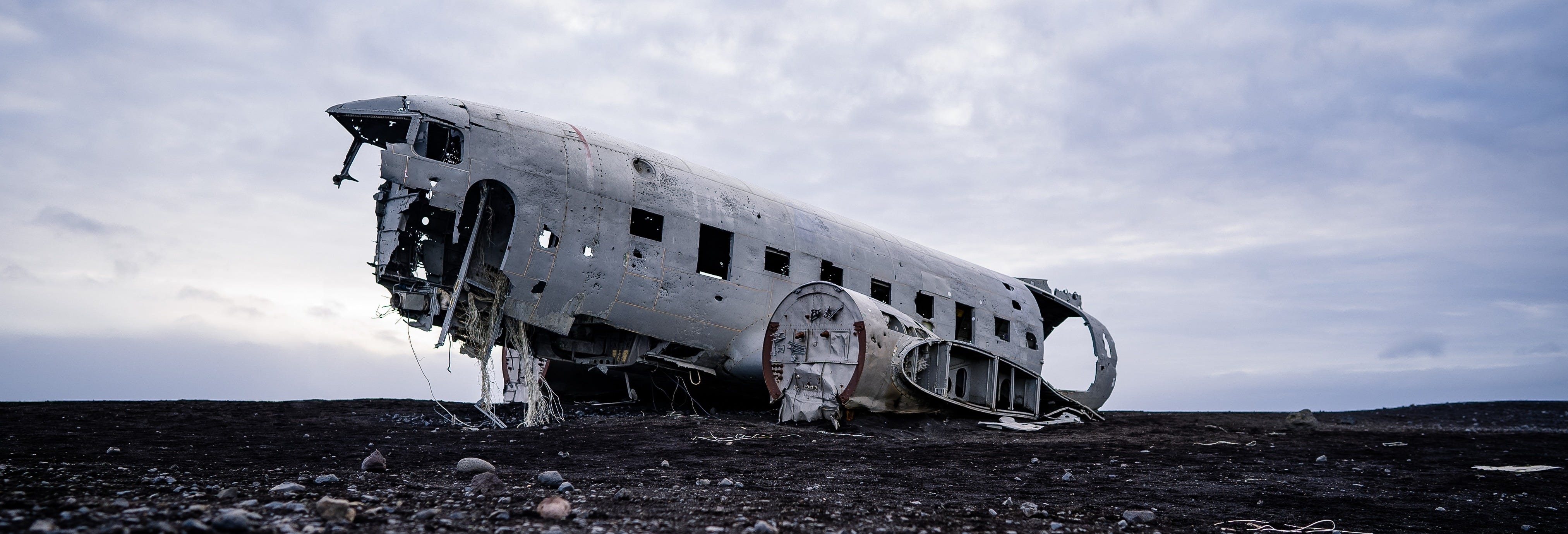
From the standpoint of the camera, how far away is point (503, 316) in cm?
1349

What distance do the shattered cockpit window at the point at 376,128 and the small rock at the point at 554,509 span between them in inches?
355

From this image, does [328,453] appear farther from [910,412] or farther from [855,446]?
[910,412]

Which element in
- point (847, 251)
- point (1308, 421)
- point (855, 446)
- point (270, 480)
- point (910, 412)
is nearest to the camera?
point (270, 480)

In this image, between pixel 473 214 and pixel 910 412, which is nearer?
pixel 473 214

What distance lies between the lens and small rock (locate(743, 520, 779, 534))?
4.82 m

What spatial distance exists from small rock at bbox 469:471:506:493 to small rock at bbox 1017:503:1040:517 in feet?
12.5

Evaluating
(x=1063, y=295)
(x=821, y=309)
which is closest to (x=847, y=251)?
(x=821, y=309)

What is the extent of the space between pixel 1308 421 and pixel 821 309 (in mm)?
13672

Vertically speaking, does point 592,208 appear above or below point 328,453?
above

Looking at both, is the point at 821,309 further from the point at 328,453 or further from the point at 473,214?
the point at 328,453

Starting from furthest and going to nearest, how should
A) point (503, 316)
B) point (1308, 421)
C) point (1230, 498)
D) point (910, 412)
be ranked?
point (1308, 421)
point (910, 412)
point (503, 316)
point (1230, 498)

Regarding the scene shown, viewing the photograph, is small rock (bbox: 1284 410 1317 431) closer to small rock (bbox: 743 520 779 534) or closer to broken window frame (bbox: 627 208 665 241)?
Result: broken window frame (bbox: 627 208 665 241)

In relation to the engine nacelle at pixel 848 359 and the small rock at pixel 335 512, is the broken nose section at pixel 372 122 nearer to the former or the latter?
the engine nacelle at pixel 848 359

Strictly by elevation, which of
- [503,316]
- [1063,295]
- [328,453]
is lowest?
[328,453]
